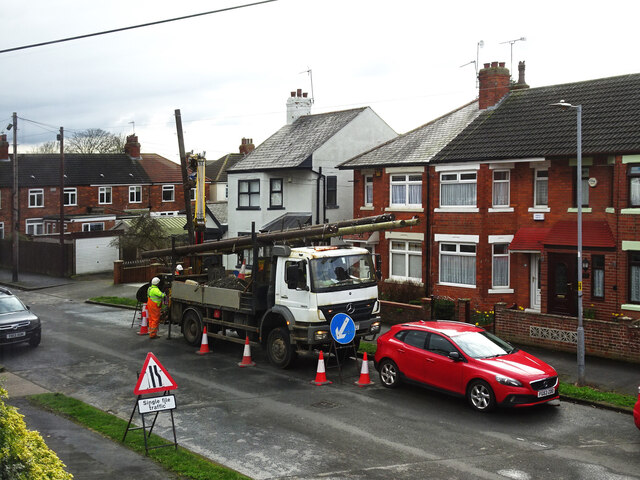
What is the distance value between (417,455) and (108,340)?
12645mm

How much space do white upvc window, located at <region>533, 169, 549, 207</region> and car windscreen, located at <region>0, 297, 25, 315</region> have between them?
52.5 feet

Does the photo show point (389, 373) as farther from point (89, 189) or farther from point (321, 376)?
point (89, 189)

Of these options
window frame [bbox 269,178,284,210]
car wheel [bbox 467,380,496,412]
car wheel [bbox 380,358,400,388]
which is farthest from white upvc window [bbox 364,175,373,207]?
car wheel [bbox 467,380,496,412]

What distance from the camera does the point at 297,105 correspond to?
3600 cm

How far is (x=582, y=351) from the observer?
1462 cm

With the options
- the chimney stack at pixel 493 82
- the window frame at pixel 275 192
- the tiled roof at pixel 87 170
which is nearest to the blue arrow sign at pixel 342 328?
the chimney stack at pixel 493 82

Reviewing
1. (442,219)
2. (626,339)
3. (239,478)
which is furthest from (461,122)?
(239,478)

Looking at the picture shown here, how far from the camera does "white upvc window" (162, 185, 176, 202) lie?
57219 mm

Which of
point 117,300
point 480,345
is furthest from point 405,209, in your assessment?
point 117,300

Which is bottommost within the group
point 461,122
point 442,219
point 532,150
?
point 442,219

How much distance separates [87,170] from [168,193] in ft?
22.4

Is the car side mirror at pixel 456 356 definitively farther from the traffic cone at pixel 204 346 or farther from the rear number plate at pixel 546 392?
the traffic cone at pixel 204 346

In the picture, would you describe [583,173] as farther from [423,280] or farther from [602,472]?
[602,472]

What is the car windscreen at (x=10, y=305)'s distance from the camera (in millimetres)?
19266
